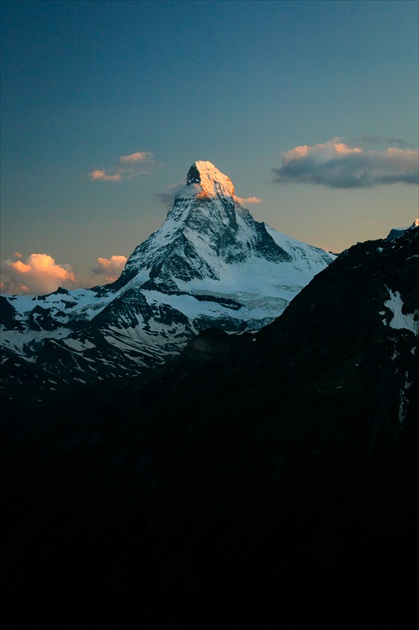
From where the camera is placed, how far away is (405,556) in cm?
19625

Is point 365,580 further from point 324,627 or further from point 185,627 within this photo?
point 185,627

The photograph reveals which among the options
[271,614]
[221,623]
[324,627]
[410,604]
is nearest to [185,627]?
[221,623]

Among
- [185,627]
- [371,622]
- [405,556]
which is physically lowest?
[185,627]

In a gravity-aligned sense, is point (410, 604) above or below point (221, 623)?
above

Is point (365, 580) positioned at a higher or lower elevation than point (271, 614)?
higher

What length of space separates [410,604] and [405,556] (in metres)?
17.2

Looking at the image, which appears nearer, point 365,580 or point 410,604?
point 410,604

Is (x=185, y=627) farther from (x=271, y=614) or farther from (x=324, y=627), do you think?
(x=324, y=627)

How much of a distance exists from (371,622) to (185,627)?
51770mm

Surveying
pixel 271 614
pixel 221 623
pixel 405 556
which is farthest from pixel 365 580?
pixel 221 623

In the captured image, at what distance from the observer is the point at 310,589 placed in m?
197

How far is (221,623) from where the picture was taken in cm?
19650

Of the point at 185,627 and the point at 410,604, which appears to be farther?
the point at 185,627

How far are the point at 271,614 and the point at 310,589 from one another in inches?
499
